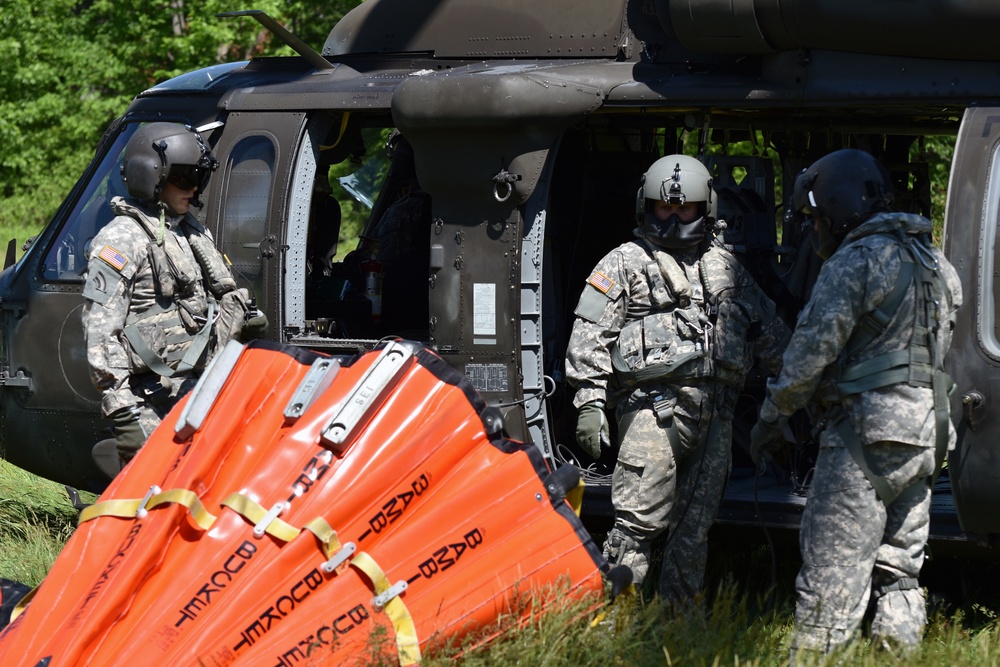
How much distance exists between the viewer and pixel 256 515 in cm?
419

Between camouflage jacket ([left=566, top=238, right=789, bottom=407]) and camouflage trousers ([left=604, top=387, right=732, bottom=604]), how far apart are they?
0.48 feet

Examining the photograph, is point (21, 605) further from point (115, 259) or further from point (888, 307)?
point (888, 307)

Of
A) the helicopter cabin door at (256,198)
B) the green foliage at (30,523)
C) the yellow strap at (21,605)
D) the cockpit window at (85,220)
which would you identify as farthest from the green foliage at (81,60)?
the yellow strap at (21,605)

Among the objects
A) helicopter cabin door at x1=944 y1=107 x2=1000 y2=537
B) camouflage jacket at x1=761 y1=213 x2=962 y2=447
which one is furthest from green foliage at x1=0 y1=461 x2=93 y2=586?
helicopter cabin door at x1=944 y1=107 x2=1000 y2=537

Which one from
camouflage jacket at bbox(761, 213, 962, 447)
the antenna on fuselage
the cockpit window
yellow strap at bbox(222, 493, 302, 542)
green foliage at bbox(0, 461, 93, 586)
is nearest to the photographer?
yellow strap at bbox(222, 493, 302, 542)

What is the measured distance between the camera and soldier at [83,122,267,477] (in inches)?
213

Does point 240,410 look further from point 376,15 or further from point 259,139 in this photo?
point 376,15

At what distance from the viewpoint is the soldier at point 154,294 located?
5406mm

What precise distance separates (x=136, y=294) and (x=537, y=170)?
1824 millimetres

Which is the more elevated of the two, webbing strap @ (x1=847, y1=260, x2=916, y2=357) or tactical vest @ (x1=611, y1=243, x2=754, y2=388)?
webbing strap @ (x1=847, y1=260, x2=916, y2=357)

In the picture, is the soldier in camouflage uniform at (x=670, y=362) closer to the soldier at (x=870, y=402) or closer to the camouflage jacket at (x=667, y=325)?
the camouflage jacket at (x=667, y=325)

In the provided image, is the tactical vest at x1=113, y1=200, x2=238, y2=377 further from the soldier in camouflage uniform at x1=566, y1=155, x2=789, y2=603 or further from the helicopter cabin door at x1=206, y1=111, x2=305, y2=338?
the soldier in camouflage uniform at x1=566, y1=155, x2=789, y2=603

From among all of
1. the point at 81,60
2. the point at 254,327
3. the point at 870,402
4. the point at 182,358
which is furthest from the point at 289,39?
the point at 81,60

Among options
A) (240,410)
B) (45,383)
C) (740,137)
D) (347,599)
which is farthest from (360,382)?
(740,137)
